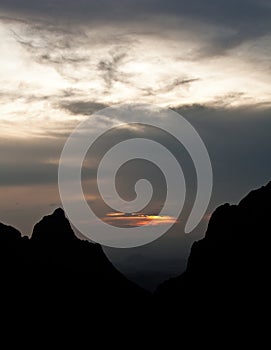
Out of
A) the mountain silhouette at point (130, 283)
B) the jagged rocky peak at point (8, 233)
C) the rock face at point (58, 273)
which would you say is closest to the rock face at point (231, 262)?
the mountain silhouette at point (130, 283)

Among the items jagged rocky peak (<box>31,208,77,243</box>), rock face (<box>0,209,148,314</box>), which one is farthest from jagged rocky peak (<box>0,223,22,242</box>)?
jagged rocky peak (<box>31,208,77,243</box>)

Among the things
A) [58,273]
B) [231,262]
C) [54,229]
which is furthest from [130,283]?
[231,262]

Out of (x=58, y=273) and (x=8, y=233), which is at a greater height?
(x=8, y=233)

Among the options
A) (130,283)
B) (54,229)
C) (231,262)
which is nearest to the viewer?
(231,262)

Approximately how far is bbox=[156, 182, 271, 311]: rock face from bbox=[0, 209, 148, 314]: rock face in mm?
37114

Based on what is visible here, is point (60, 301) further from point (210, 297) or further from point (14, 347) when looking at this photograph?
point (210, 297)

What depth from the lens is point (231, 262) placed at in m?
115

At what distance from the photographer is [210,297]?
117 metres

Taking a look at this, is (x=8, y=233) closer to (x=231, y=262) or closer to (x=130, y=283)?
(x=130, y=283)

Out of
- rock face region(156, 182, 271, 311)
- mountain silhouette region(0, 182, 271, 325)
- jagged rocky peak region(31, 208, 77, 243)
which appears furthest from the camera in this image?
jagged rocky peak region(31, 208, 77, 243)

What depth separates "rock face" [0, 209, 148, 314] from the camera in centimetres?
15238

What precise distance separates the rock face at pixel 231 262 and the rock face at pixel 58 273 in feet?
122

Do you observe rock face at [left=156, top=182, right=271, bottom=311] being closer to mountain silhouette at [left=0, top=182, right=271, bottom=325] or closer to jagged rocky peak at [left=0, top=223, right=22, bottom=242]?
mountain silhouette at [left=0, top=182, right=271, bottom=325]

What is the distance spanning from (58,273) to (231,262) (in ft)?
250
